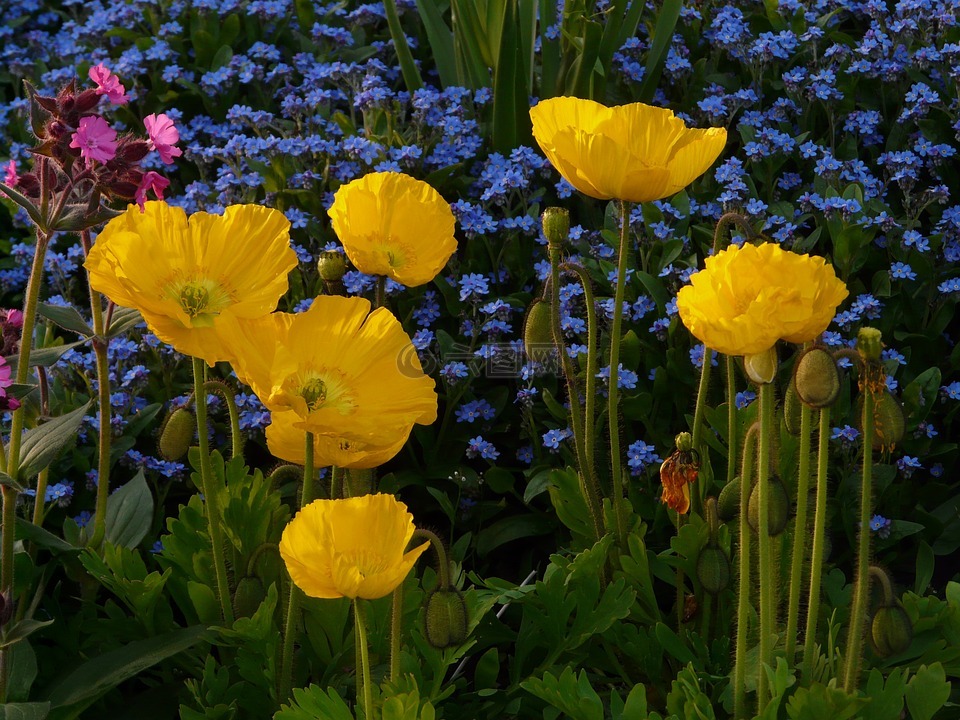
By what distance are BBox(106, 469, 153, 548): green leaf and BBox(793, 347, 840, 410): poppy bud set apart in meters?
1.18

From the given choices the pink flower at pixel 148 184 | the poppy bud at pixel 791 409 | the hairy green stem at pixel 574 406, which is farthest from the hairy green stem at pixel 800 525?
the pink flower at pixel 148 184

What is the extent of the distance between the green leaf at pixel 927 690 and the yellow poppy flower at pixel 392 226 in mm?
783

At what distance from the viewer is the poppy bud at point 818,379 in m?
1.28

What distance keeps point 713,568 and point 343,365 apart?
644 mm

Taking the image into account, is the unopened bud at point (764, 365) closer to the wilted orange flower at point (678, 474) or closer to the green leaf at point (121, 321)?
the wilted orange flower at point (678, 474)

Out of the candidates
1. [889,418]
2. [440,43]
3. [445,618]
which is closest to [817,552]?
[889,418]

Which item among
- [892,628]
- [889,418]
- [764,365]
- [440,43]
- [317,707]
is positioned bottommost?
[317,707]

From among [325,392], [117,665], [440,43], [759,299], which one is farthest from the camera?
[440,43]

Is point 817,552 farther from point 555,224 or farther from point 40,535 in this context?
point 40,535

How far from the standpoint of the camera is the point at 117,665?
1648mm

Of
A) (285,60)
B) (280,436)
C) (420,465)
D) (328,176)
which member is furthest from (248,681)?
(285,60)

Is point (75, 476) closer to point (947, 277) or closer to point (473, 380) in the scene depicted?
point (473, 380)

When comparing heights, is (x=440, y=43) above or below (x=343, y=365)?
above

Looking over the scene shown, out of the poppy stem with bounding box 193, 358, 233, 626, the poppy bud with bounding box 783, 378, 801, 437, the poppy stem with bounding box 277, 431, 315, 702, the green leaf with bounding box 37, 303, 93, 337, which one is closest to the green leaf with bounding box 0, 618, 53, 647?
the poppy stem with bounding box 193, 358, 233, 626
